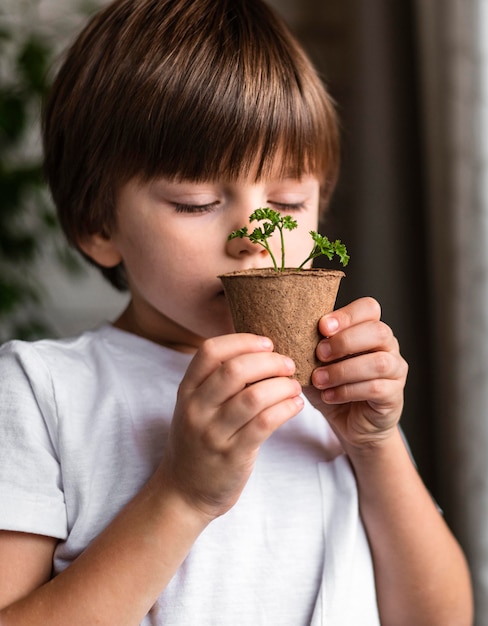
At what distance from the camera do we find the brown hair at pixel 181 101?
103 centimetres

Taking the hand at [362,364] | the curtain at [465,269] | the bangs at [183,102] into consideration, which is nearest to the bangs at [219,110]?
the bangs at [183,102]

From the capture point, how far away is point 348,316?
915 mm

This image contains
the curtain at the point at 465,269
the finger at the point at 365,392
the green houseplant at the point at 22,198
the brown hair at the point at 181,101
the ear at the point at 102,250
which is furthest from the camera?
the green houseplant at the point at 22,198

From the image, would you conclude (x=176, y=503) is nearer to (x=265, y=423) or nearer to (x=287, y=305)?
(x=265, y=423)

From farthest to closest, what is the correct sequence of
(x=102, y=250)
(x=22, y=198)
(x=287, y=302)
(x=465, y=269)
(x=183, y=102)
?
(x=22, y=198), (x=465, y=269), (x=102, y=250), (x=183, y=102), (x=287, y=302)

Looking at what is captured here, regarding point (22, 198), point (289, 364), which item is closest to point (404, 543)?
point (289, 364)

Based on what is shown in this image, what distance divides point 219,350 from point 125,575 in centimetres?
31

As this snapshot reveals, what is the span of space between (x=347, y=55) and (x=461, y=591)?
71.1 inches

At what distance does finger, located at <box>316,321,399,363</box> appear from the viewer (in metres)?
0.89

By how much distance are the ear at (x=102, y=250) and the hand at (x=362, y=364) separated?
399mm

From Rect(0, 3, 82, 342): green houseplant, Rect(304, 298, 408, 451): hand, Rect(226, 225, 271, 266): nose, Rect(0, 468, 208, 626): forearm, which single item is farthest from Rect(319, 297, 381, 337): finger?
Rect(0, 3, 82, 342): green houseplant

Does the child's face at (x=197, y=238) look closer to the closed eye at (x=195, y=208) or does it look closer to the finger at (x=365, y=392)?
the closed eye at (x=195, y=208)

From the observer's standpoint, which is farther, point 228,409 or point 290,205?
point 290,205

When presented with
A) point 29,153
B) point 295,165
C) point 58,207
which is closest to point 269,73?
point 295,165
